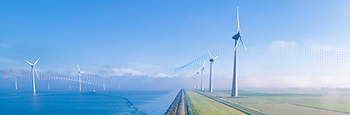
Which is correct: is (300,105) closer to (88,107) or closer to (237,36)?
(237,36)

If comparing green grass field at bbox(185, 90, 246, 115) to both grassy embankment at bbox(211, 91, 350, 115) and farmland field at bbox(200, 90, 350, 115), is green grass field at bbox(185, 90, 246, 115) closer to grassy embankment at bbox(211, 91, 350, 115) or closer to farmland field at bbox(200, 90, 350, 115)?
farmland field at bbox(200, 90, 350, 115)

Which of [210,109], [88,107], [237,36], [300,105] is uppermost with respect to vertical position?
[237,36]

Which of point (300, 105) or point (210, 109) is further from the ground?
point (210, 109)

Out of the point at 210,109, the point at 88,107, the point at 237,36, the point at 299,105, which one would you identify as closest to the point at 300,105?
the point at 299,105

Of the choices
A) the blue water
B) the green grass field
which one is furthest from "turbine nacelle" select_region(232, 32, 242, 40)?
the blue water

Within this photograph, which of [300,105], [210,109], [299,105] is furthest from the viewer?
[300,105]

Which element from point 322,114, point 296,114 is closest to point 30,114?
point 296,114

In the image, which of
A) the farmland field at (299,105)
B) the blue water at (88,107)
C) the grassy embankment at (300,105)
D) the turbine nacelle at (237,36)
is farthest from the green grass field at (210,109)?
the turbine nacelle at (237,36)

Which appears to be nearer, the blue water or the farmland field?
the farmland field

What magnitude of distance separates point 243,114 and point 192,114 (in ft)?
37.3

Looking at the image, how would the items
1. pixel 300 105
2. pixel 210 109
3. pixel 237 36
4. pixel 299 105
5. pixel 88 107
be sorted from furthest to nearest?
pixel 237 36
pixel 88 107
pixel 300 105
pixel 299 105
pixel 210 109

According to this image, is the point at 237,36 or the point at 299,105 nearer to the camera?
the point at 299,105

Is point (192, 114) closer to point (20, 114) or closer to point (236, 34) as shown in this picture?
point (20, 114)

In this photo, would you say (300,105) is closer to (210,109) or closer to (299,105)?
(299,105)
